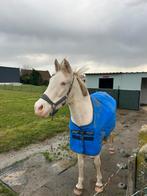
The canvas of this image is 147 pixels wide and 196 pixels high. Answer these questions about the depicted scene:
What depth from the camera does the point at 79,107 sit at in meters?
2.19

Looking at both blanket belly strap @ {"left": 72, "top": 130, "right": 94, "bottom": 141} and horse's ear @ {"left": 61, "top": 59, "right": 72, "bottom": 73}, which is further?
blanket belly strap @ {"left": 72, "top": 130, "right": 94, "bottom": 141}

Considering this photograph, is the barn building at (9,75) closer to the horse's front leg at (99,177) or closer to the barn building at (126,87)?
the barn building at (126,87)

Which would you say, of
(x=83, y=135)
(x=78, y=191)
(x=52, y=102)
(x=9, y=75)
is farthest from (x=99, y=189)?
(x=9, y=75)

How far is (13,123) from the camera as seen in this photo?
624 centimetres

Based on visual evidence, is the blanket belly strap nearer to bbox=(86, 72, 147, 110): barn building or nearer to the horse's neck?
the horse's neck

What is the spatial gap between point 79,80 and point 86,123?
1.74 feet

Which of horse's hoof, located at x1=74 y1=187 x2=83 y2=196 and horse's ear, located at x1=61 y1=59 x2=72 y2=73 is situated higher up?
horse's ear, located at x1=61 y1=59 x2=72 y2=73

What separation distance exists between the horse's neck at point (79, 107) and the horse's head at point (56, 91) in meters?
0.18

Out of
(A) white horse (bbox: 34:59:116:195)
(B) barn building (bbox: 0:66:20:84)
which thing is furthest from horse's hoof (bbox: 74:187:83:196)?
(B) barn building (bbox: 0:66:20:84)

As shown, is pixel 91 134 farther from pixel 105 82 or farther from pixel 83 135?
pixel 105 82

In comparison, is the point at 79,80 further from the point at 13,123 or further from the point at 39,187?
the point at 13,123

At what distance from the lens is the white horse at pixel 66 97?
6.20ft

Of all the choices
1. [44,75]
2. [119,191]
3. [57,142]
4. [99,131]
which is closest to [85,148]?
[99,131]

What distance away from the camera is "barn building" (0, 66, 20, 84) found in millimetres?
45531
